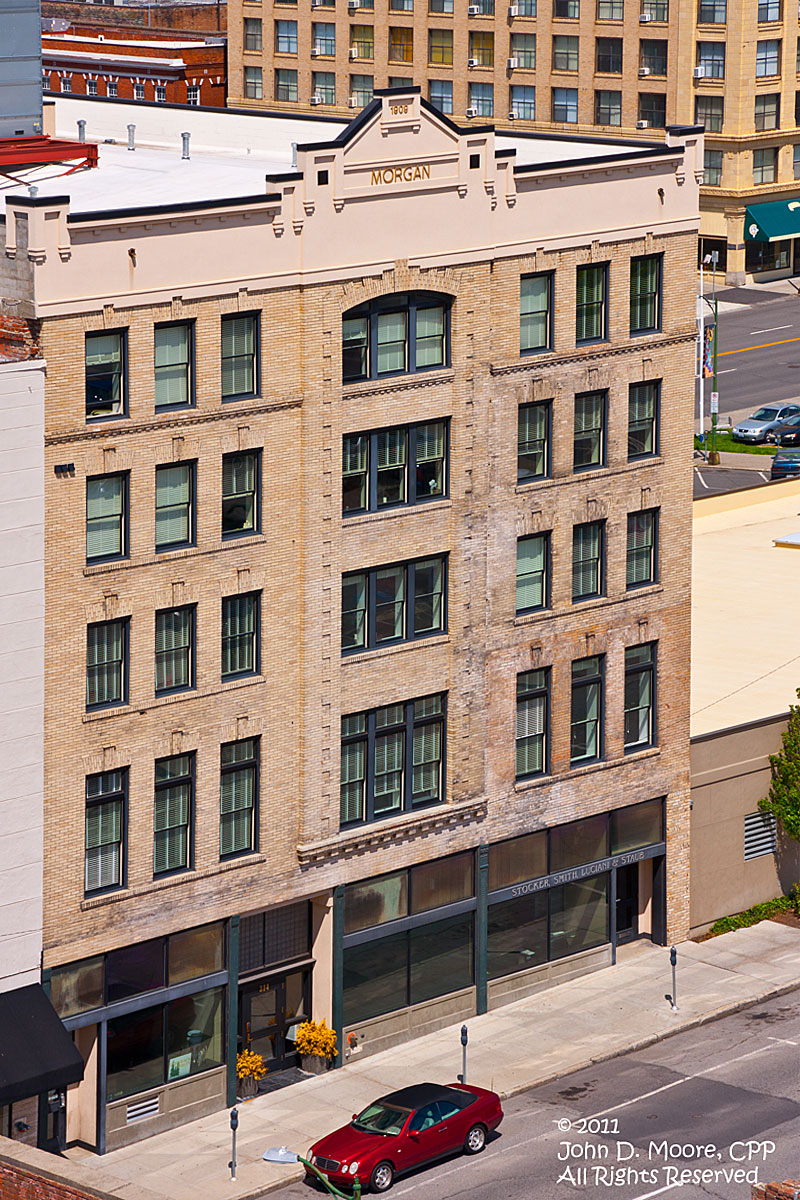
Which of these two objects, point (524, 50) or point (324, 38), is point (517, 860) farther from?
point (324, 38)

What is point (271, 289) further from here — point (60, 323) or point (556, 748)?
point (556, 748)

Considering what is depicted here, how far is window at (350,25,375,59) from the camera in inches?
5787

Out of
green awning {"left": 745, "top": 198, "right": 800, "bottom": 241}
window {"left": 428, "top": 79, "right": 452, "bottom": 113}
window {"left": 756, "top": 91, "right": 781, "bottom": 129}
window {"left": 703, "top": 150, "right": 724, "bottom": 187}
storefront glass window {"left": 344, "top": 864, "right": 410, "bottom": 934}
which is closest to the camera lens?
storefront glass window {"left": 344, "top": 864, "right": 410, "bottom": 934}

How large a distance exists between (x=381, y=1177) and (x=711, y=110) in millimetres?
103166

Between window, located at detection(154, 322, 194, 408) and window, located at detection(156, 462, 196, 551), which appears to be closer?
window, located at detection(154, 322, 194, 408)

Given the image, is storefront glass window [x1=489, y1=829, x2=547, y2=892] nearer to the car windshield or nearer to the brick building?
the brick building

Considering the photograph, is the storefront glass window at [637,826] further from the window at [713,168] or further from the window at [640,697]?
the window at [713,168]

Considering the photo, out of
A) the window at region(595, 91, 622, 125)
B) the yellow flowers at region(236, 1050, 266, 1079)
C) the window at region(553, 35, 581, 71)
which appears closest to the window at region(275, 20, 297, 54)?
the window at region(553, 35, 581, 71)

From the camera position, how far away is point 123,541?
45.8 m

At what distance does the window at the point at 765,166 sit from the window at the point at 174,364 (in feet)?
324

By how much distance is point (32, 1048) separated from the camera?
44.5 metres

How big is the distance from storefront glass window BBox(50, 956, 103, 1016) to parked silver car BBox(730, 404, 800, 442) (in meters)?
67.8

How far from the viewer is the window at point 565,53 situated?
13888cm

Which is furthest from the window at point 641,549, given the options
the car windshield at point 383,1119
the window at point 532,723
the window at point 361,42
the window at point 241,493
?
the window at point 361,42
